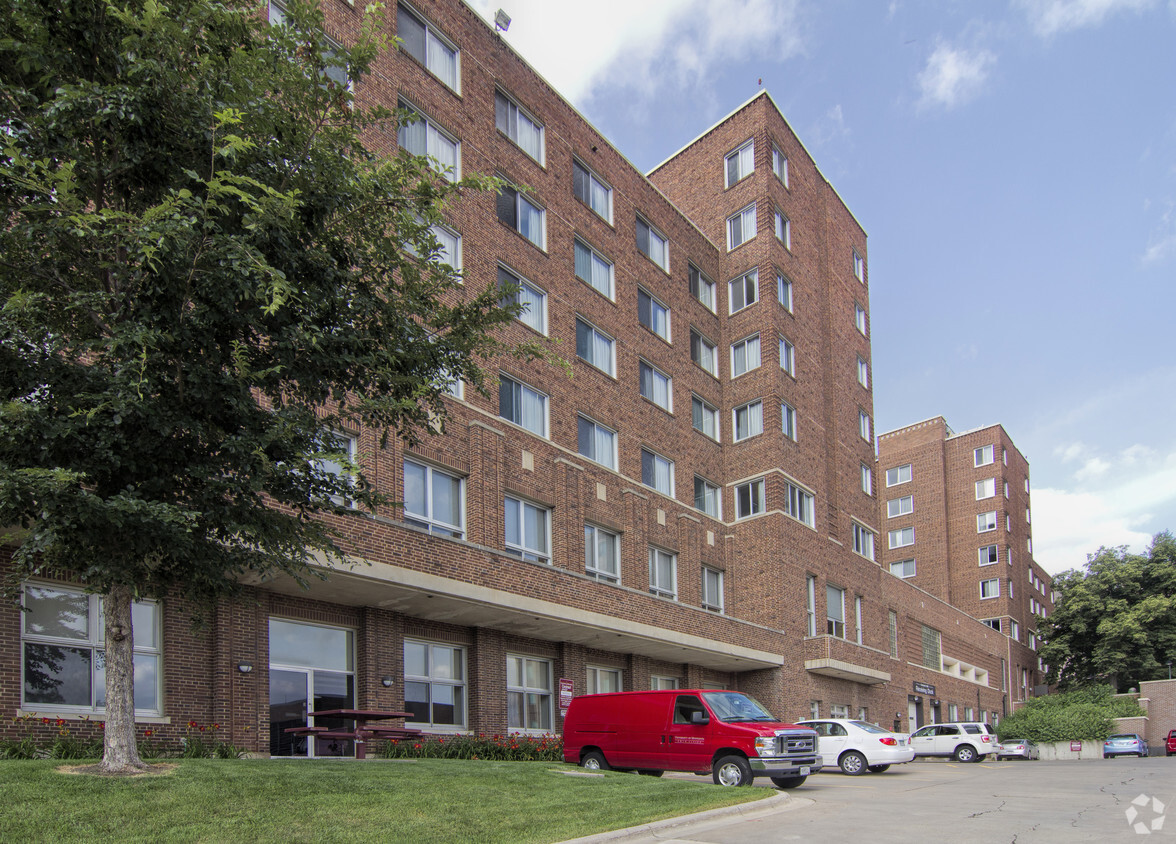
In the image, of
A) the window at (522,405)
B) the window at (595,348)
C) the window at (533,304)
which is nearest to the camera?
the window at (522,405)

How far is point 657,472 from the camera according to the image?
32.7 metres

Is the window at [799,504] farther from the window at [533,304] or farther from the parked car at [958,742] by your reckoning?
the window at [533,304]

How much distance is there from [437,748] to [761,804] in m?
7.74

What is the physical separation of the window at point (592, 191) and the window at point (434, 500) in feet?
40.5

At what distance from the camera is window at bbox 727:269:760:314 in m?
38.0

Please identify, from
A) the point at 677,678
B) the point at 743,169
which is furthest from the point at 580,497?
the point at 743,169

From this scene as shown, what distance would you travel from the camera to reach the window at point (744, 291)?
38031mm

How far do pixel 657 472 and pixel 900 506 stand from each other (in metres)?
49.5

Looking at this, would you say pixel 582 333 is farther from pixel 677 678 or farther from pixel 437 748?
pixel 437 748

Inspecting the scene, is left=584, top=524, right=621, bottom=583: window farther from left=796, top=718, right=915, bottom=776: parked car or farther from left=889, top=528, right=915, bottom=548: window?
left=889, top=528, right=915, bottom=548: window

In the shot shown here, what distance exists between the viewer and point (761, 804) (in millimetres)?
14141

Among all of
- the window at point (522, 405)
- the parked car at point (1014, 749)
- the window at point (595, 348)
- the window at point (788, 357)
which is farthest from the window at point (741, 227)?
the parked car at point (1014, 749)

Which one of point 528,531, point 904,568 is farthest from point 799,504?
point 904,568

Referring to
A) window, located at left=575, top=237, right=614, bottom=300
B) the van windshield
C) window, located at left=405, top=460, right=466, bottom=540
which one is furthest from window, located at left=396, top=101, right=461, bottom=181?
the van windshield
